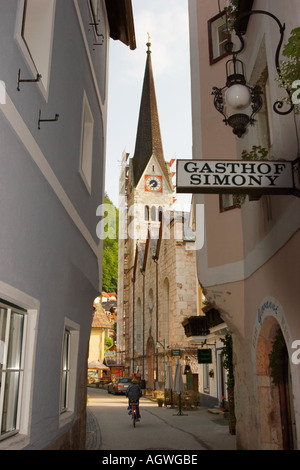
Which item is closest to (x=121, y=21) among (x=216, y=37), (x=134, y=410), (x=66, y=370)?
(x=216, y=37)

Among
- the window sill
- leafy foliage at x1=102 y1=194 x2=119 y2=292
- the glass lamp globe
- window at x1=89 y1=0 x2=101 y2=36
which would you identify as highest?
leafy foliage at x1=102 y1=194 x2=119 y2=292

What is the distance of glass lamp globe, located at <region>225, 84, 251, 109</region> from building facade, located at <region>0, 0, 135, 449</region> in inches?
77.6

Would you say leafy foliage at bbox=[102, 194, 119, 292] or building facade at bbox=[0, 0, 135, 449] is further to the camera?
leafy foliage at bbox=[102, 194, 119, 292]

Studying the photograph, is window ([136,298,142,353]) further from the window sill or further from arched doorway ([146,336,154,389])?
the window sill

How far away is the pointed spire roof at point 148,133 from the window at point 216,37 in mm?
51027

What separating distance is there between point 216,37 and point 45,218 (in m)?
7.46

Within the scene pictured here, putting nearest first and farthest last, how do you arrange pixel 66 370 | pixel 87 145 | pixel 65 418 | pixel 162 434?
pixel 65 418, pixel 66 370, pixel 87 145, pixel 162 434

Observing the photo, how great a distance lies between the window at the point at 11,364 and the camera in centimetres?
412

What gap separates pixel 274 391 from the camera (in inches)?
293

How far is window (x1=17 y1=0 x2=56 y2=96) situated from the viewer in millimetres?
5152

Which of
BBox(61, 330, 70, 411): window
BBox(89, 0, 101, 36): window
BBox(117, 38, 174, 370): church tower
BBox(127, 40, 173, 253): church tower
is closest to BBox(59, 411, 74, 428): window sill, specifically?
BBox(61, 330, 70, 411): window

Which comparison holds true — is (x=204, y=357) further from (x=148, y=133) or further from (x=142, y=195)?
(x=148, y=133)

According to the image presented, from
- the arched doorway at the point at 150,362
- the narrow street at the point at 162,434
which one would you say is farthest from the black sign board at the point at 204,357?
the arched doorway at the point at 150,362

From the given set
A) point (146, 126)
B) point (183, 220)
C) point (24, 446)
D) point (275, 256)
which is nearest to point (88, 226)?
point (275, 256)
